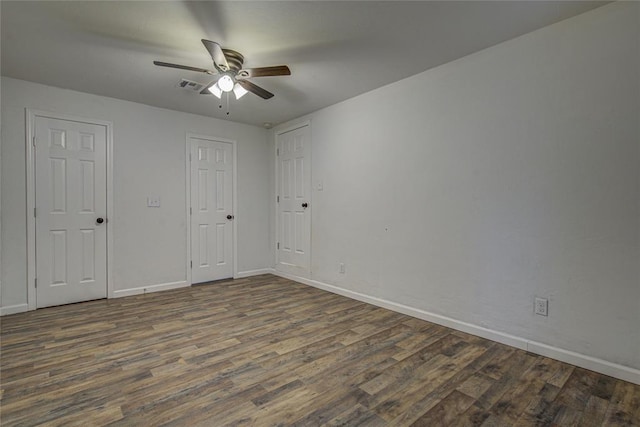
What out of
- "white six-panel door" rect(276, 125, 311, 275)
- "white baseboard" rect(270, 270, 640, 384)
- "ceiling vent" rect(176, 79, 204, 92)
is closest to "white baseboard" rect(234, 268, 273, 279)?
"white six-panel door" rect(276, 125, 311, 275)

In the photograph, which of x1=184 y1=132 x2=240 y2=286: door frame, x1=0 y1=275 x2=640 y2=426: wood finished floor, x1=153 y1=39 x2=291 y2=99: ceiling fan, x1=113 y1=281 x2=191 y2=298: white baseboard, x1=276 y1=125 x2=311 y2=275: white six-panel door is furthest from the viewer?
x1=276 y1=125 x2=311 y2=275: white six-panel door

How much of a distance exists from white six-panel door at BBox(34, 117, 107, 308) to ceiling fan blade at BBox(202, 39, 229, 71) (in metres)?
2.22

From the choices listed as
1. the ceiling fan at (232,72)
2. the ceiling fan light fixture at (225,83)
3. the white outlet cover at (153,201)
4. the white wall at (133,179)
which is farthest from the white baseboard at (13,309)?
the ceiling fan light fixture at (225,83)

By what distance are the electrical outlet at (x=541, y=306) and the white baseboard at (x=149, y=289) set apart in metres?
4.04

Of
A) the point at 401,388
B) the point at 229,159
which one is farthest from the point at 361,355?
the point at 229,159

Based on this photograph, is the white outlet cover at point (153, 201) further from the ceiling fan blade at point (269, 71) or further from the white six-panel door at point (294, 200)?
the ceiling fan blade at point (269, 71)

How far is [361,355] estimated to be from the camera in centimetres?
228

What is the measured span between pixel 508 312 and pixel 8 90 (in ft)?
17.2

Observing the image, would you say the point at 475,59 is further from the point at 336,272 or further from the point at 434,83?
the point at 336,272

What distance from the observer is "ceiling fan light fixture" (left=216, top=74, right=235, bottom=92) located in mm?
2639

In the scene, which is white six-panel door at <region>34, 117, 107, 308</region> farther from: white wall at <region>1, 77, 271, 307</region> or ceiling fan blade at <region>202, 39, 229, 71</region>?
ceiling fan blade at <region>202, 39, 229, 71</region>

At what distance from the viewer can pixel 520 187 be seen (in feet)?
7.86

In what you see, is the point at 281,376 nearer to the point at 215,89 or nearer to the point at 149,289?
the point at 215,89

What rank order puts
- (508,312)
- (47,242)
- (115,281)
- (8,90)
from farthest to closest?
1. (115,281)
2. (47,242)
3. (8,90)
4. (508,312)
